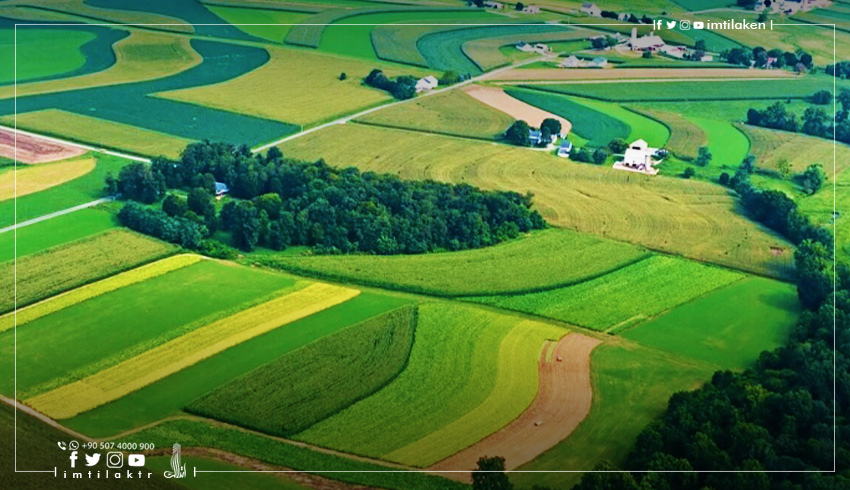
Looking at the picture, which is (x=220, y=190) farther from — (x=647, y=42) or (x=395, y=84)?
(x=647, y=42)

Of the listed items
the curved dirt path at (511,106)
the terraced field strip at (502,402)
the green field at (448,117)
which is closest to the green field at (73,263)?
the terraced field strip at (502,402)

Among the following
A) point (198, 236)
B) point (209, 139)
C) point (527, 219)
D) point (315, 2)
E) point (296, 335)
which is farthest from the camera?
point (315, 2)

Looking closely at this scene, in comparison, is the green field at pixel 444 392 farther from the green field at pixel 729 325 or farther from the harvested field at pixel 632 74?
the harvested field at pixel 632 74

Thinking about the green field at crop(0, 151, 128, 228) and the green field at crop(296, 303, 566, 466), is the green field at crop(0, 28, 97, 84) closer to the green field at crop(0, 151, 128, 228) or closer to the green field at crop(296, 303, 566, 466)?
the green field at crop(0, 151, 128, 228)

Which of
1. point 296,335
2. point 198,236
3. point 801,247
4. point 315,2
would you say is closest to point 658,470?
point 296,335

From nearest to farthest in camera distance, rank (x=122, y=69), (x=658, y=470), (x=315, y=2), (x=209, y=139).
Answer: (x=658, y=470) → (x=209, y=139) → (x=122, y=69) → (x=315, y=2)

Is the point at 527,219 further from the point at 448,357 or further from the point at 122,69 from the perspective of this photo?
the point at 122,69

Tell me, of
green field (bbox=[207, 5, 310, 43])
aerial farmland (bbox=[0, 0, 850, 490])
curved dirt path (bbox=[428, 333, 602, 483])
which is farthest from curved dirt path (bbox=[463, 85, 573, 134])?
curved dirt path (bbox=[428, 333, 602, 483])
